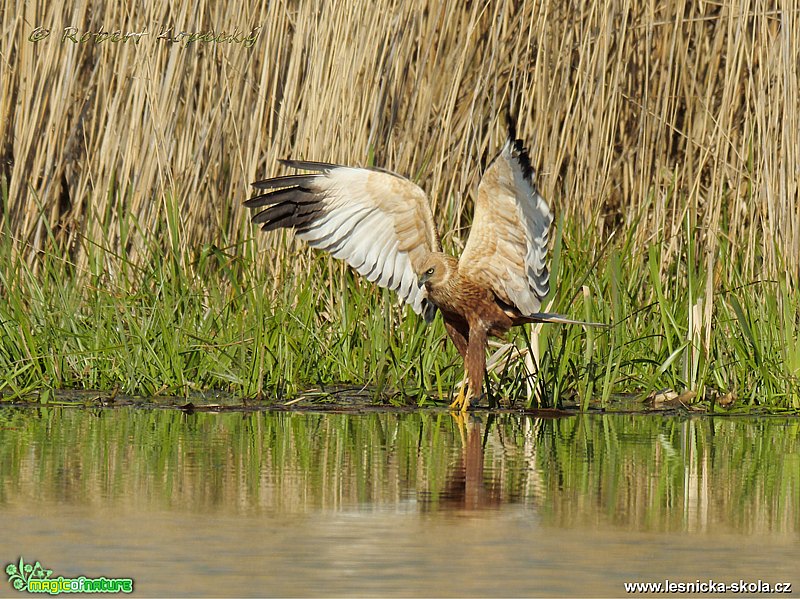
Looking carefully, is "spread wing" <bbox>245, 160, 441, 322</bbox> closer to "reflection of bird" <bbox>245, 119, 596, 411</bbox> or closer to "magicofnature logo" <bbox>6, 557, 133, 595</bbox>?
"reflection of bird" <bbox>245, 119, 596, 411</bbox>

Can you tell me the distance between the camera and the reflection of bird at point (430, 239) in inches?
253

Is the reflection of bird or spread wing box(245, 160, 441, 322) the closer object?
the reflection of bird

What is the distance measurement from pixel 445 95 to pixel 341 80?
561 mm

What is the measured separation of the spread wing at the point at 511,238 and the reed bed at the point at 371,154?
199mm

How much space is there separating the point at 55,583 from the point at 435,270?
3.63 meters

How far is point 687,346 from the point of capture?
6355mm

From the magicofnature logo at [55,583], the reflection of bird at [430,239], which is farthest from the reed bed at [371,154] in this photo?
the magicofnature logo at [55,583]

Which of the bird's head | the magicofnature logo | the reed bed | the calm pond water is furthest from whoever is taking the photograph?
the reed bed

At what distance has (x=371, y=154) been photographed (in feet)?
23.6

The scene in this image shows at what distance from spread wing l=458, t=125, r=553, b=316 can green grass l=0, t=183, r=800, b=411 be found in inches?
6.0

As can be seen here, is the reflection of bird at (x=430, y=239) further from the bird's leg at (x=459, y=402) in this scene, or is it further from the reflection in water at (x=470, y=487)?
the reflection in water at (x=470, y=487)

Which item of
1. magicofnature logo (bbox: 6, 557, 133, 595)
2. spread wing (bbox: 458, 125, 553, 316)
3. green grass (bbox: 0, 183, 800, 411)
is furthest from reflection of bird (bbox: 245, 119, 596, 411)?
magicofnature logo (bbox: 6, 557, 133, 595)

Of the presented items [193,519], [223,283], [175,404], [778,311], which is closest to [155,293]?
[223,283]

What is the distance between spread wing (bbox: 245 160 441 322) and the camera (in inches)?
259
